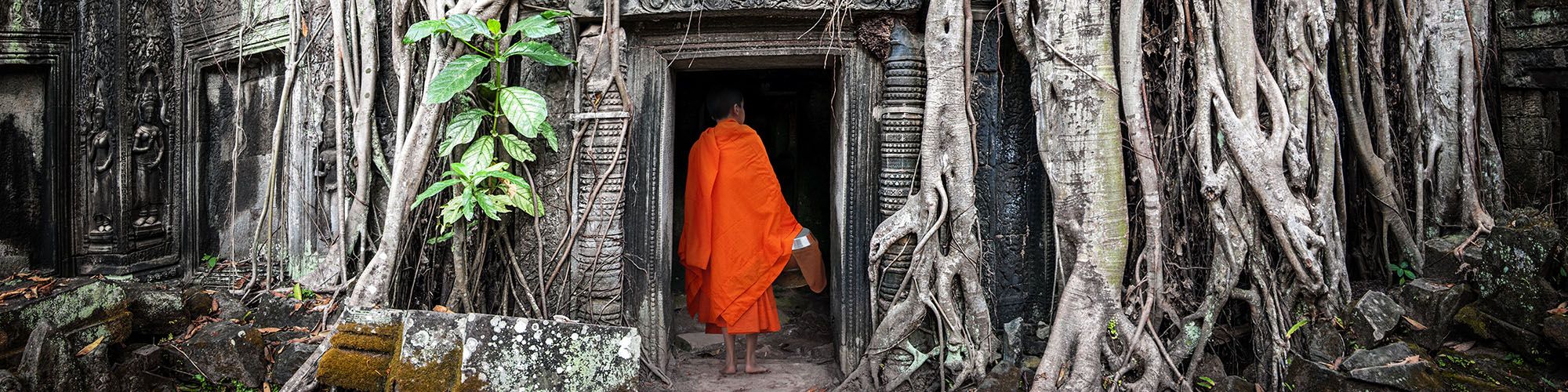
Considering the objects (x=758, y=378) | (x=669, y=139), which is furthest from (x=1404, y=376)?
(x=669, y=139)

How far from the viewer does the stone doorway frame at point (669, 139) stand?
3.73 meters

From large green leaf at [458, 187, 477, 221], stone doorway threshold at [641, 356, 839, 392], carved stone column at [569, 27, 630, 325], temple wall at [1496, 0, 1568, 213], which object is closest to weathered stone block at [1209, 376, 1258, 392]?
stone doorway threshold at [641, 356, 839, 392]

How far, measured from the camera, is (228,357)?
11.1 feet

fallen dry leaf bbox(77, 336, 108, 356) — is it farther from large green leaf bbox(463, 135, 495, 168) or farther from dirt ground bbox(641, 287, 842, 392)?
dirt ground bbox(641, 287, 842, 392)

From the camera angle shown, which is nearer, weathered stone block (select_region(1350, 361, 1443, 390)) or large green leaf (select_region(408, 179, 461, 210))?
weathered stone block (select_region(1350, 361, 1443, 390))

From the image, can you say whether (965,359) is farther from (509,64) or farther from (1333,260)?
(509,64)

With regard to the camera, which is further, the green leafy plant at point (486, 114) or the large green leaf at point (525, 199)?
the large green leaf at point (525, 199)

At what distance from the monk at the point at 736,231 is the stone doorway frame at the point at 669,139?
0.21m

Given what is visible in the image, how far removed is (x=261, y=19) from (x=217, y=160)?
99 cm

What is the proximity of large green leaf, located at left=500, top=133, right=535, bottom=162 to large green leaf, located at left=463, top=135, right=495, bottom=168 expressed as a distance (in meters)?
0.05

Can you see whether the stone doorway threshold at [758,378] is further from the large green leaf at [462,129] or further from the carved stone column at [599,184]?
the large green leaf at [462,129]

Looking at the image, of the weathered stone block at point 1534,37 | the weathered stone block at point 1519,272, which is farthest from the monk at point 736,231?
the weathered stone block at point 1534,37

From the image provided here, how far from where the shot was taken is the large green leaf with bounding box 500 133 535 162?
3527 mm

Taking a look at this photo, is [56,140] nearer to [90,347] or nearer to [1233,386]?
[90,347]
